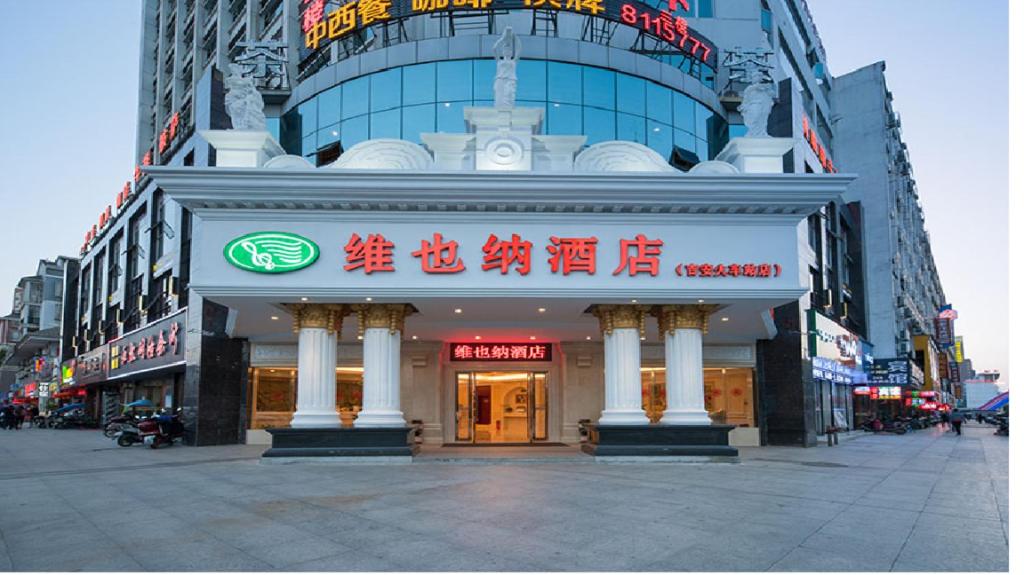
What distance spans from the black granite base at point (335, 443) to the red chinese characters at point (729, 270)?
342 inches

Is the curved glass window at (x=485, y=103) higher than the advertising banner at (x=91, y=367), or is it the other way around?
the curved glass window at (x=485, y=103)

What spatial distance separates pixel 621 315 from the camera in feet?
61.0

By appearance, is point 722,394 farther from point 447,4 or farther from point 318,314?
point 447,4

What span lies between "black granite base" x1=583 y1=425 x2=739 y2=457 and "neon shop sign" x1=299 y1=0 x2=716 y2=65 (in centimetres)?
1622

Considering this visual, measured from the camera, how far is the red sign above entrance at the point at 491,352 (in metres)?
25.2

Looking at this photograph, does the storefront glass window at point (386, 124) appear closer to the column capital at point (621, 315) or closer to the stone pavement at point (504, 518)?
the column capital at point (621, 315)

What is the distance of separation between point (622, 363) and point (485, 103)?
1209 centimetres

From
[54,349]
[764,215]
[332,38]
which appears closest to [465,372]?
[764,215]

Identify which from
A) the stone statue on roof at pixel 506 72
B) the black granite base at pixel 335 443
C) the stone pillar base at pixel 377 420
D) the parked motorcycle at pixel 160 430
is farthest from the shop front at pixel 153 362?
the stone statue on roof at pixel 506 72

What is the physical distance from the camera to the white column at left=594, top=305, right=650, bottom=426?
1831cm

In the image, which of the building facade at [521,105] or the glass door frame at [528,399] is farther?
the glass door frame at [528,399]

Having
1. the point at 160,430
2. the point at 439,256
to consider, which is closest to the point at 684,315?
the point at 439,256

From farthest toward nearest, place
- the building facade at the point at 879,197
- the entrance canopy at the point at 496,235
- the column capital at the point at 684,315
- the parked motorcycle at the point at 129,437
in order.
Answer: the building facade at the point at 879,197 < the parked motorcycle at the point at 129,437 < the column capital at the point at 684,315 < the entrance canopy at the point at 496,235

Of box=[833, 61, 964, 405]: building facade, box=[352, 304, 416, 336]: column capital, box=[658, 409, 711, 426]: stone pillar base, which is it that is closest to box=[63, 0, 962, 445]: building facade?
box=[658, 409, 711, 426]: stone pillar base
